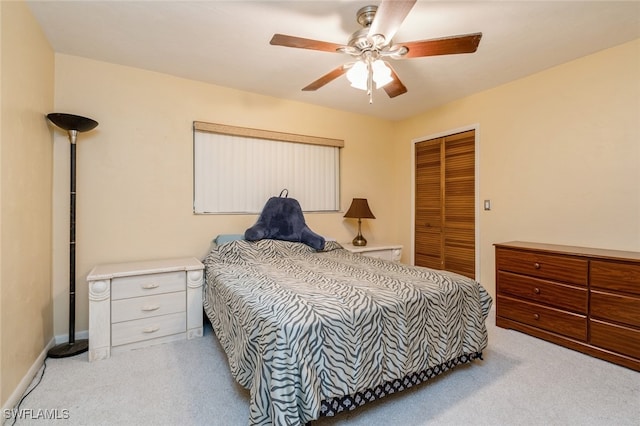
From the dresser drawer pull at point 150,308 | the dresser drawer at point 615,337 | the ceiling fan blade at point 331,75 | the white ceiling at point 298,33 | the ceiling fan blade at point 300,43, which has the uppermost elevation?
the white ceiling at point 298,33

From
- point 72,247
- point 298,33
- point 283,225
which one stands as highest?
point 298,33

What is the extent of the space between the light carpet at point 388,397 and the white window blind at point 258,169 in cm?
149

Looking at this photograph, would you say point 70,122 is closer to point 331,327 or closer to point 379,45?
point 379,45

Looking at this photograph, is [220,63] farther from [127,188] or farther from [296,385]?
[296,385]

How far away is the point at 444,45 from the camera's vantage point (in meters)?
1.68

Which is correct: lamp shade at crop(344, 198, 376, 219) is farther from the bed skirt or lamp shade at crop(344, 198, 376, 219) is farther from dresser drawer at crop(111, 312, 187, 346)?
dresser drawer at crop(111, 312, 187, 346)

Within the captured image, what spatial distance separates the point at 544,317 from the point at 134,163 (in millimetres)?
3771

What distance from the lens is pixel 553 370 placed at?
6.55 feet

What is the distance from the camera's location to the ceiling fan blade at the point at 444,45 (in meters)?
1.58

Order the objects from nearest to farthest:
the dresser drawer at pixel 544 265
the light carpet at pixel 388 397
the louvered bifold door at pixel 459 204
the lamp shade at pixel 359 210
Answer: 1. the light carpet at pixel 388 397
2. the dresser drawer at pixel 544 265
3. the louvered bifold door at pixel 459 204
4. the lamp shade at pixel 359 210

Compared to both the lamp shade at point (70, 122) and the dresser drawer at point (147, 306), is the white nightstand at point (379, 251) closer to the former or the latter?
the dresser drawer at point (147, 306)

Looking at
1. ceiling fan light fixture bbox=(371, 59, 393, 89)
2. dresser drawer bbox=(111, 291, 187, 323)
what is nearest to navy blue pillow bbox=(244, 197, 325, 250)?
dresser drawer bbox=(111, 291, 187, 323)

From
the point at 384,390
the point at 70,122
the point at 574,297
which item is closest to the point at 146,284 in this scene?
the point at 70,122

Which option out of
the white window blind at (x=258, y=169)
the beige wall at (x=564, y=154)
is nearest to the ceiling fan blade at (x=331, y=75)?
the white window blind at (x=258, y=169)
